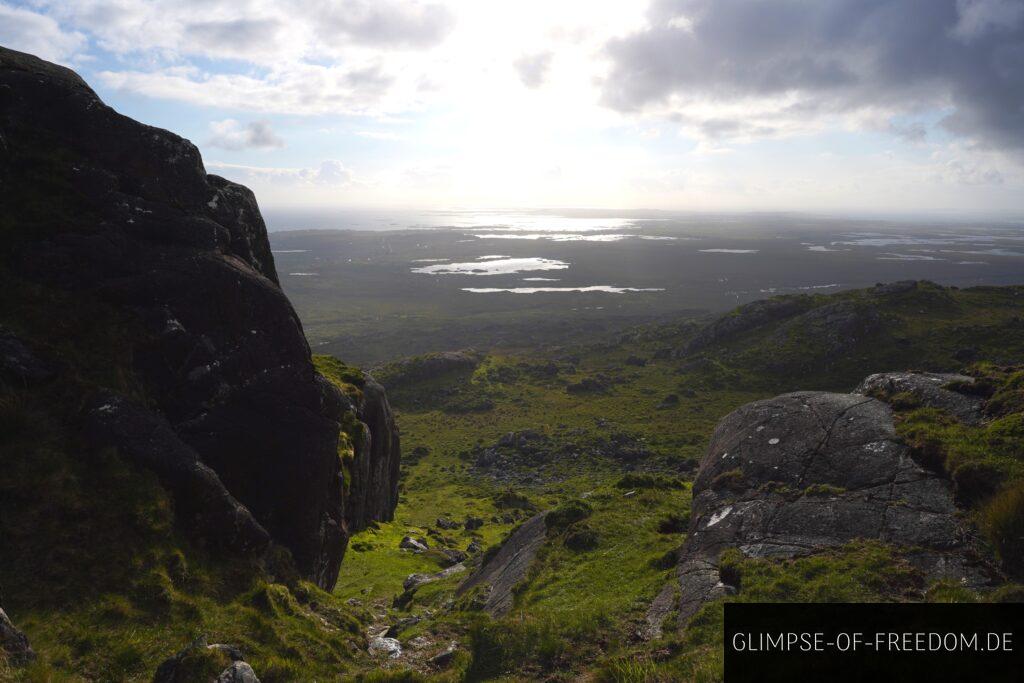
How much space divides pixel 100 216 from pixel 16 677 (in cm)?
1692

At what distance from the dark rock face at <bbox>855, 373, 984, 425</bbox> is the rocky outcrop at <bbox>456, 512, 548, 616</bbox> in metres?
16.3

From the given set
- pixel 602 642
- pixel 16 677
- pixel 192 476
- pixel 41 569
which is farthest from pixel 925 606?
pixel 41 569

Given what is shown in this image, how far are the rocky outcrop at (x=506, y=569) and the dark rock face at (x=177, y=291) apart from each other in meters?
6.94

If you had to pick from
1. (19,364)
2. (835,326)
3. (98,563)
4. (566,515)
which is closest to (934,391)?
(566,515)

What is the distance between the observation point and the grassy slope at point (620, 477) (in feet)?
43.2

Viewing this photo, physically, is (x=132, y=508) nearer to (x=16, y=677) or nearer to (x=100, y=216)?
(x=16, y=677)

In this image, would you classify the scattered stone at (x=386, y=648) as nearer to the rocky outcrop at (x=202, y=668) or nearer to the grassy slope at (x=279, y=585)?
the grassy slope at (x=279, y=585)

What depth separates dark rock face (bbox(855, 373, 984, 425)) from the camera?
1898 centimetres

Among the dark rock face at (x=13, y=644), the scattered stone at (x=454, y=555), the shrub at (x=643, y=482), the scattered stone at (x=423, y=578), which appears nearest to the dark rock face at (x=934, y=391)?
the shrub at (x=643, y=482)

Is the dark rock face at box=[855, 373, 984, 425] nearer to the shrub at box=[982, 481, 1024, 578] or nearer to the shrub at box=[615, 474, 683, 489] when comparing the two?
the shrub at box=[982, 481, 1024, 578]

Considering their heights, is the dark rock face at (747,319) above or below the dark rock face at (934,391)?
below

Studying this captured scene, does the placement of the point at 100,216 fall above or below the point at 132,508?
above

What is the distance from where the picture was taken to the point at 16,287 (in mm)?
17250

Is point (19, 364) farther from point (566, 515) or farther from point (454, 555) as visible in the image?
point (454, 555)
